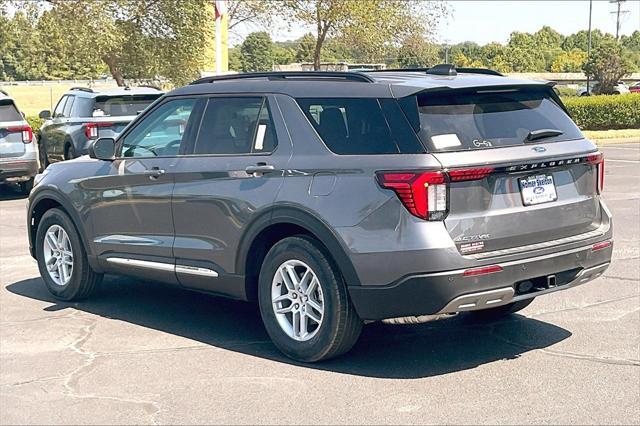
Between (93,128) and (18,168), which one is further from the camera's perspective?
(93,128)

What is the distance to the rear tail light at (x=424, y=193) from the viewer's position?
5121mm

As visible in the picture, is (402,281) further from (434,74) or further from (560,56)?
(560,56)

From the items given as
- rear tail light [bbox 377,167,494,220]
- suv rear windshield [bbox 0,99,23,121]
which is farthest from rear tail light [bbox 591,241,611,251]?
suv rear windshield [bbox 0,99,23,121]

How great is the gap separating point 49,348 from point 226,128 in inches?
77.6

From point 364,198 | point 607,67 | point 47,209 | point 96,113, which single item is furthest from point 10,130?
point 607,67

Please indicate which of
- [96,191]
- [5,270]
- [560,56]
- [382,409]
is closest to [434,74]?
[382,409]

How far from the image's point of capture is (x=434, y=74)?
6.13 m

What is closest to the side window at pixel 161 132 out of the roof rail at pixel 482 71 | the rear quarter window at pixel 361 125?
the rear quarter window at pixel 361 125

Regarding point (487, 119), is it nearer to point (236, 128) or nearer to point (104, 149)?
point (236, 128)

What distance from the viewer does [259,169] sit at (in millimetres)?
5965

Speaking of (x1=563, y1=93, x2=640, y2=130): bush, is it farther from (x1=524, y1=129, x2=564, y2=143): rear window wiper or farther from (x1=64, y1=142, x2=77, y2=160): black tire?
(x1=524, y1=129, x2=564, y2=143): rear window wiper

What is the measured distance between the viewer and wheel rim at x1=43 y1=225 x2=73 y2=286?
768cm

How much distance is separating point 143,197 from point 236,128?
105 centimetres

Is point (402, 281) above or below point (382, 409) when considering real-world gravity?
above
